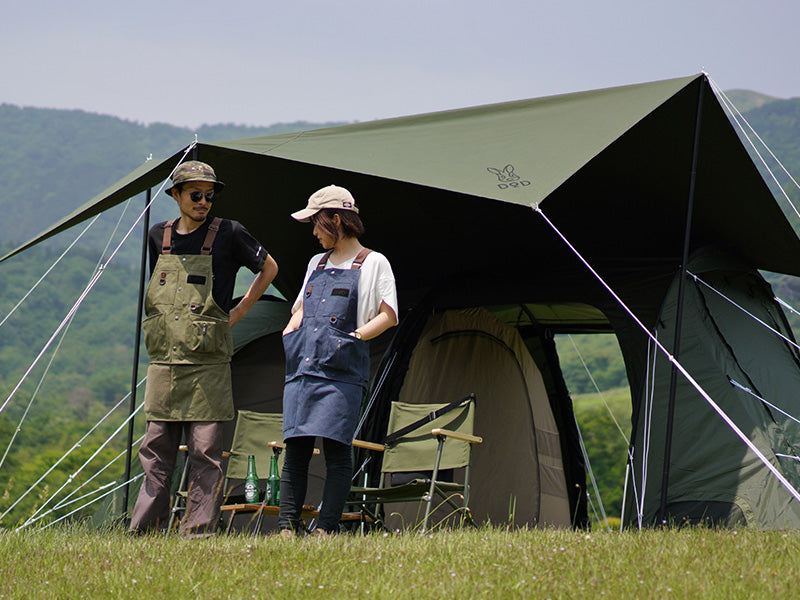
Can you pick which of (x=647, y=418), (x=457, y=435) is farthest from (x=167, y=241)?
(x=647, y=418)

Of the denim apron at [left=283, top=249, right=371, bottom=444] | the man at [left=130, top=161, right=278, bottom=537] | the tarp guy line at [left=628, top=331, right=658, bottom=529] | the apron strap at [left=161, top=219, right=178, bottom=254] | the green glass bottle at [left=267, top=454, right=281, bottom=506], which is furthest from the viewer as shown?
the tarp guy line at [left=628, top=331, right=658, bottom=529]

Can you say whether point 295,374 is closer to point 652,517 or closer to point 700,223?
point 652,517

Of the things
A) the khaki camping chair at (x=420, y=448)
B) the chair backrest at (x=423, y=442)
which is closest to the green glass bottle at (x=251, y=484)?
the khaki camping chair at (x=420, y=448)

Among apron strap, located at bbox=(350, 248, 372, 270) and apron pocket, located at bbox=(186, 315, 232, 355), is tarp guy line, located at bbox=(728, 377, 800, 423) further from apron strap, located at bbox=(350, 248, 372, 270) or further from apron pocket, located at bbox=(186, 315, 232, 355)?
apron pocket, located at bbox=(186, 315, 232, 355)

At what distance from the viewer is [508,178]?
3.55 meters

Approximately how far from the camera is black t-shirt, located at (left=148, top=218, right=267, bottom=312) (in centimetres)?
354

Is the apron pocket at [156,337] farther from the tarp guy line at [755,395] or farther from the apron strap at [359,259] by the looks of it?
the tarp guy line at [755,395]

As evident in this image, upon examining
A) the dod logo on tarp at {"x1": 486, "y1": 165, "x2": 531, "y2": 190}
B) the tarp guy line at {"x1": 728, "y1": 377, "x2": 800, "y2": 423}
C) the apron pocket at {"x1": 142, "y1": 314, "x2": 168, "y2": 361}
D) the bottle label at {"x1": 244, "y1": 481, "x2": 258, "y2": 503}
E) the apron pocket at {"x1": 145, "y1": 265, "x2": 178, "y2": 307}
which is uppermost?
the dod logo on tarp at {"x1": 486, "y1": 165, "x2": 531, "y2": 190}

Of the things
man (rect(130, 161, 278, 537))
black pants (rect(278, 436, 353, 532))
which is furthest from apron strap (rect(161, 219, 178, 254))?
black pants (rect(278, 436, 353, 532))

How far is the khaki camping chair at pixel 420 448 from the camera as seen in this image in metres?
4.35

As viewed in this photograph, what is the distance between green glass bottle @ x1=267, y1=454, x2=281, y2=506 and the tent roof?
137 centimetres

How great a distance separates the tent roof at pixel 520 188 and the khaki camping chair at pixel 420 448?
74cm

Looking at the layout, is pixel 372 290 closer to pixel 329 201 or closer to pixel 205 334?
pixel 329 201

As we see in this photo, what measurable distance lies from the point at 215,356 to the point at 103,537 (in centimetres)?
73
